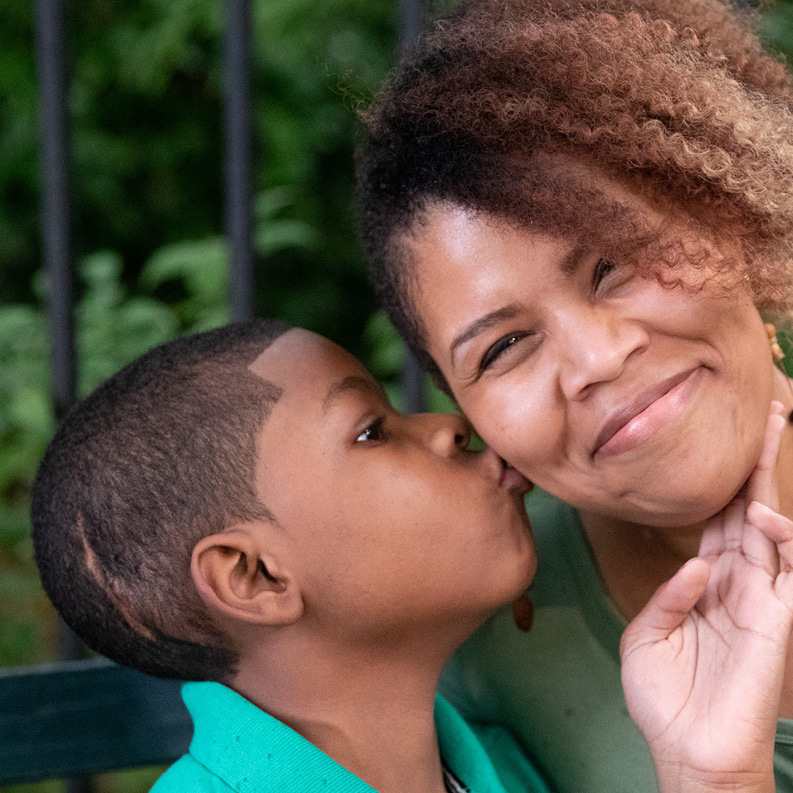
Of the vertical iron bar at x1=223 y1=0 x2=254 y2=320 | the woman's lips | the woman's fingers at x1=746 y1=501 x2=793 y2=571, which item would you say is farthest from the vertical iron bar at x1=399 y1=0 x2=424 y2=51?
the woman's fingers at x1=746 y1=501 x2=793 y2=571

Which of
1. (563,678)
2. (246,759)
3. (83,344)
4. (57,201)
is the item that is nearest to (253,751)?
(246,759)

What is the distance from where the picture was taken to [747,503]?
1.41 m

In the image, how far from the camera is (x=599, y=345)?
4.05ft

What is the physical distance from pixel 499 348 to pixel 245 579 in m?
0.45

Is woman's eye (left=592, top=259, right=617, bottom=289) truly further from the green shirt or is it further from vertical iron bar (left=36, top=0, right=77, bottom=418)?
vertical iron bar (left=36, top=0, right=77, bottom=418)

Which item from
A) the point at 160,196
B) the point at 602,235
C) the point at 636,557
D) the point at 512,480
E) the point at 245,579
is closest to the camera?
the point at 602,235

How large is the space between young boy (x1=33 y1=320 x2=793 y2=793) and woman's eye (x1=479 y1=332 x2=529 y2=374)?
6.8 inches

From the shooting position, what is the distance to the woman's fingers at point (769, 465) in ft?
4.44

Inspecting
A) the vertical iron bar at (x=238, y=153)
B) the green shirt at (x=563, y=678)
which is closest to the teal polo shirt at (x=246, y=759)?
the green shirt at (x=563, y=678)

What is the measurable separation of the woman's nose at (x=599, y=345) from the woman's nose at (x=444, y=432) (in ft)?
0.85

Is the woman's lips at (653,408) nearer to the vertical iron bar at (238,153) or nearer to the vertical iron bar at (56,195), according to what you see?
the vertical iron bar at (238,153)

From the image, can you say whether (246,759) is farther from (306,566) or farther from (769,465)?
(769,465)

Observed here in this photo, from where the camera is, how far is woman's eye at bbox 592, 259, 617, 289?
4.11 feet

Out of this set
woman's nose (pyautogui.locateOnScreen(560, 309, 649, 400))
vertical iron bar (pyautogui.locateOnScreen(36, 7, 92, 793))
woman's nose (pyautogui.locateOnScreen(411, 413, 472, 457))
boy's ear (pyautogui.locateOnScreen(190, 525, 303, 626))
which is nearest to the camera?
woman's nose (pyautogui.locateOnScreen(560, 309, 649, 400))
